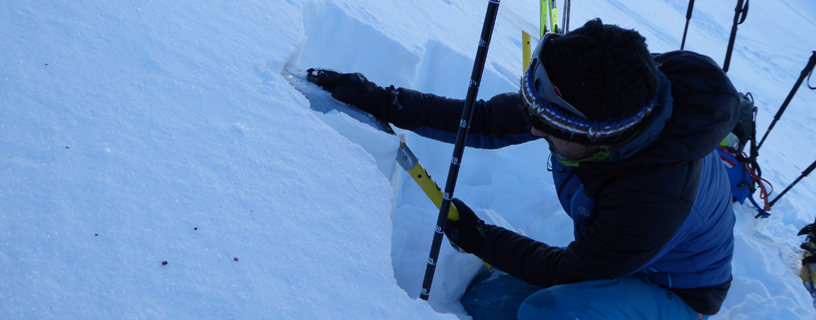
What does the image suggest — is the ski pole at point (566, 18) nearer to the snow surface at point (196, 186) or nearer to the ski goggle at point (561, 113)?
the snow surface at point (196, 186)

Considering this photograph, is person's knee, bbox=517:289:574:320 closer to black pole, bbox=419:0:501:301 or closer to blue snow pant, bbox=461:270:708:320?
blue snow pant, bbox=461:270:708:320

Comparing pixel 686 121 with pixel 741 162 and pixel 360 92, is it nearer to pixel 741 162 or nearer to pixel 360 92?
pixel 360 92

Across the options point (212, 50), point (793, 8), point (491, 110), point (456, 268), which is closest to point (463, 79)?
point (491, 110)

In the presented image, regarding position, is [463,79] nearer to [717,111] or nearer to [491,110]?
[491,110]

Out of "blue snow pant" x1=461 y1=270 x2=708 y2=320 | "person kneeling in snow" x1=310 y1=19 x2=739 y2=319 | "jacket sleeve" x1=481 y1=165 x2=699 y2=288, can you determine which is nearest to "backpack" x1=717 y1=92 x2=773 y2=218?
"person kneeling in snow" x1=310 y1=19 x2=739 y2=319

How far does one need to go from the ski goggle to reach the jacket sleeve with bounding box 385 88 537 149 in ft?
2.17

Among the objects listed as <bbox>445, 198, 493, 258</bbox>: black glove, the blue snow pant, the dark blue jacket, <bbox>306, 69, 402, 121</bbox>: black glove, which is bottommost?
<bbox>445, 198, 493, 258</bbox>: black glove

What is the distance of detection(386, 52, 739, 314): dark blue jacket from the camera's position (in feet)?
3.77

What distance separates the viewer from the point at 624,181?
1.24 metres

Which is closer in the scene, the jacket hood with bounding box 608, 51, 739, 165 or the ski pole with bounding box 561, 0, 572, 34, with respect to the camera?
the jacket hood with bounding box 608, 51, 739, 165

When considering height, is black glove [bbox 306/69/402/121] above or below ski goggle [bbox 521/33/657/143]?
below

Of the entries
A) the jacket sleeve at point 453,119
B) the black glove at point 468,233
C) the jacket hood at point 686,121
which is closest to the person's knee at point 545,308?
the black glove at point 468,233

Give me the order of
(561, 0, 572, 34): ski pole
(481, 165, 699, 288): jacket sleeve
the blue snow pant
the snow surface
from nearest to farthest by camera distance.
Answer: the snow surface
(481, 165, 699, 288): jacket sleeve
the blue snow pant
(561, 0, 572, 34): ski pole

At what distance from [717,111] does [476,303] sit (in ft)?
3.51
